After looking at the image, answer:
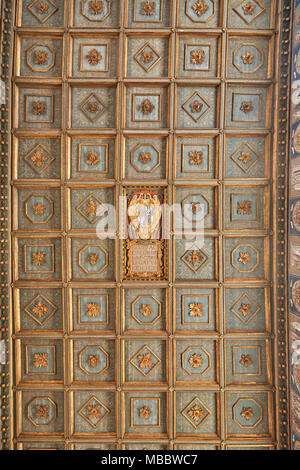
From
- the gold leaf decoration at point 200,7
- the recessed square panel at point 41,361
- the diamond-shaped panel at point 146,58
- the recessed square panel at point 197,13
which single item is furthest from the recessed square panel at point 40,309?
the gold leaf decoration at point 200,7

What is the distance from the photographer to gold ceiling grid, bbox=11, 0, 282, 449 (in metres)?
9.27

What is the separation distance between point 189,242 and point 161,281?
4.92 feet

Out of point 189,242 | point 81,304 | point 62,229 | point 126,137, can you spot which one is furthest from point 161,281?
point 126,137

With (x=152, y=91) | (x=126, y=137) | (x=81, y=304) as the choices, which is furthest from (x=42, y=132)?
(x=81, y=304)

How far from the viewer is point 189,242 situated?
9.74m

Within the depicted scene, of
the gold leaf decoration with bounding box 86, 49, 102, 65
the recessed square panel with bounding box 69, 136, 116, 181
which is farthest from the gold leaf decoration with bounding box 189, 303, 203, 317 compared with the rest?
the gold leaf decoration with bounding box 86, 49, 102, 65

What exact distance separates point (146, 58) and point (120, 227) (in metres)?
5.11

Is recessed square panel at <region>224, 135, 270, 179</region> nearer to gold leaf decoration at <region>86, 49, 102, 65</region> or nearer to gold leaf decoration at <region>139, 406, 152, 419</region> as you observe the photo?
gold leaf decoration at <region>86, 49, 102, 65</region>

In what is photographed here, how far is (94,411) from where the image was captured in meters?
9.88

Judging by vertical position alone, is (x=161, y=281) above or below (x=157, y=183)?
below

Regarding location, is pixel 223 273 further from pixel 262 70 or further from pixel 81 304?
pixel 262 70

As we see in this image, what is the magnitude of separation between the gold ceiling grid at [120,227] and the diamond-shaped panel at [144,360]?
4 cm
